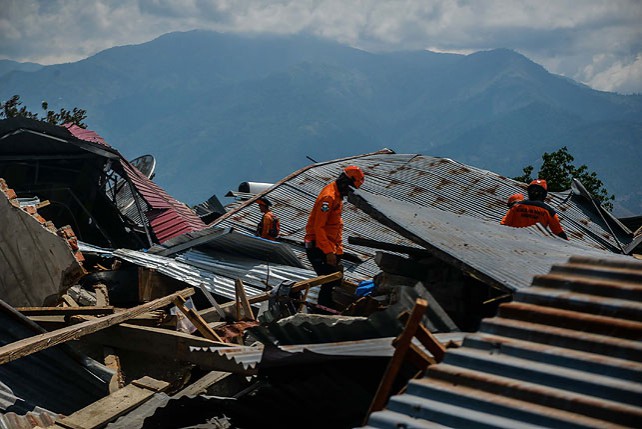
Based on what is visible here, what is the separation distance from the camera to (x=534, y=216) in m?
7.29

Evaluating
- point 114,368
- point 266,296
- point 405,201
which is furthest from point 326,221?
point 114,368

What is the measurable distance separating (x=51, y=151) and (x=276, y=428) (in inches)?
404

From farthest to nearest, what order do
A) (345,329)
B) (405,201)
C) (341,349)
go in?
(405,201) < (345,329) < (341,349)

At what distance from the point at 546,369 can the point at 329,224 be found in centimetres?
519

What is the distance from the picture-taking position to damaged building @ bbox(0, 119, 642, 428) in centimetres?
245

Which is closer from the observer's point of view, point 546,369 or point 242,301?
point 546,369

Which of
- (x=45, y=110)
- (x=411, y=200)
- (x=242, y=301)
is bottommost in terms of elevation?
(x=242, y=301)

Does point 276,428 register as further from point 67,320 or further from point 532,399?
point 67,320

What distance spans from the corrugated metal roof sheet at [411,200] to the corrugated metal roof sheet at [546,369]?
6644 mm

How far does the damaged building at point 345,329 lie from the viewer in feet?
8.02

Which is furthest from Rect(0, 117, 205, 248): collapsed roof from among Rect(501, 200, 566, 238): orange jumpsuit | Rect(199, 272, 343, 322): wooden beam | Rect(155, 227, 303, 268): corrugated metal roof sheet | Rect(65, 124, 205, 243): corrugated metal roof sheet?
Rect(501, 200, 566, 238): orange jumpsuit

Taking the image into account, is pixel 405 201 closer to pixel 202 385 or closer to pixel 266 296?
pixel 266 296

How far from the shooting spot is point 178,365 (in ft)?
19.8

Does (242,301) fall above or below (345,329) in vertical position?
below
